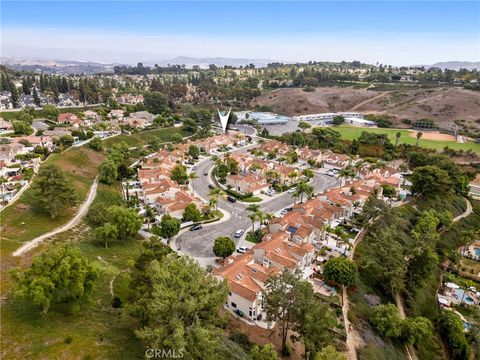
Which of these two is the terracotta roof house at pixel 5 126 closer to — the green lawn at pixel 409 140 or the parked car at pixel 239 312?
the parked car at pixel 239 312

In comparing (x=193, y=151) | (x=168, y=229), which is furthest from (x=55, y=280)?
(x=193, y=151)

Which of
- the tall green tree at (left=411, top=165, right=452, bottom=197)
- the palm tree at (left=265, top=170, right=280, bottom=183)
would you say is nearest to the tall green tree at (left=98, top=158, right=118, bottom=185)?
the palm tree at (left=265, top=170, right=280, bottom=183)

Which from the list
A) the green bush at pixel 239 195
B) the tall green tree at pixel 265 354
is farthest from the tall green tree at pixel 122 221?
the tall green tree at pixel 265 354

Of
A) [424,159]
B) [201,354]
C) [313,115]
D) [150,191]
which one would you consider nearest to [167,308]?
[201,354]

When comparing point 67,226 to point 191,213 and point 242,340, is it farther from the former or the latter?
point 242,340

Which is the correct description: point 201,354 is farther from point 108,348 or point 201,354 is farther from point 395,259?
point 395,259
